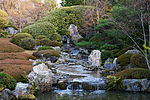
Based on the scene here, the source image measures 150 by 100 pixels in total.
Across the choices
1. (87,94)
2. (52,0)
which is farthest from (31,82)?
(52,0)

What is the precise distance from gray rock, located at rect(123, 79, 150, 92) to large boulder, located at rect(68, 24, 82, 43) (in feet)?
58.6

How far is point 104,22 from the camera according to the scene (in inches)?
602

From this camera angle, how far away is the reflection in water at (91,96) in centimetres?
742

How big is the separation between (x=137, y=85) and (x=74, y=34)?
63.0ft

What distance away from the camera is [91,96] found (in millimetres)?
7715

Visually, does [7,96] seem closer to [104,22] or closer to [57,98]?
[57,98]

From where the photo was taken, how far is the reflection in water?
7.42m

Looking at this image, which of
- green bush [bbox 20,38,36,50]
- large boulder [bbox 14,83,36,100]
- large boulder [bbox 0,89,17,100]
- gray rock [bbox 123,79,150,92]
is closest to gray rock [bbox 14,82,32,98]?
large boulder [bbox 14,83,36,100]

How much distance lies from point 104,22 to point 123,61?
497 cm

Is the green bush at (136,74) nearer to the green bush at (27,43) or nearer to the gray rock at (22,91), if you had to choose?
the gray rock at (22,91)

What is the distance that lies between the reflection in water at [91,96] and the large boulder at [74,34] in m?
18.0

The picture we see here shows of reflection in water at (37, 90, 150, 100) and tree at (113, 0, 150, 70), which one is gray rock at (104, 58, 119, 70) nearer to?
tree at (113, 0, 150, 70)

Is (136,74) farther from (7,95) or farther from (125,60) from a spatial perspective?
(7,95)

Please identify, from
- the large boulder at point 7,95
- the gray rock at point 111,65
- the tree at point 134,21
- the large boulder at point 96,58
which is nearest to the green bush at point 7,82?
the large boulder at point 7,95
